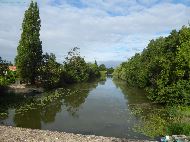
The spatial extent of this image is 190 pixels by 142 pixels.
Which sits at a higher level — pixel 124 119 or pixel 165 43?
pixel 165 43

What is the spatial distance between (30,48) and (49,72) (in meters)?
8.23

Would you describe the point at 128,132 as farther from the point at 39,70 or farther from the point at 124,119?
the point at 39,70

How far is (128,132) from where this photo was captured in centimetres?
2778

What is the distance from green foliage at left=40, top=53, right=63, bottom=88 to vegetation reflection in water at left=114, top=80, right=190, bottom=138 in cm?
2949

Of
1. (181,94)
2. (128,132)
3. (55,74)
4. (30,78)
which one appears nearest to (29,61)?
(30,78)

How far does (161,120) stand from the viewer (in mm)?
32094

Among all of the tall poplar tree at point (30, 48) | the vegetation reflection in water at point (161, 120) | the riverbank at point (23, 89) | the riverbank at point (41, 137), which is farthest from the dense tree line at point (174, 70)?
the tall poplar tree at point (30, 48)

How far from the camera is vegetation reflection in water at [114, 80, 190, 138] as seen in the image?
24.2 meters

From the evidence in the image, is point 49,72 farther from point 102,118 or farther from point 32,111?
point 102,118

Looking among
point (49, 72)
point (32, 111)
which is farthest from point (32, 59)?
point (32, 111)

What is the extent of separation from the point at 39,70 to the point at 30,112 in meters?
28.5

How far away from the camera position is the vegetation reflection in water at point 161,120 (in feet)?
79.6

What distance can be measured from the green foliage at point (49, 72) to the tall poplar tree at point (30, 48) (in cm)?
185

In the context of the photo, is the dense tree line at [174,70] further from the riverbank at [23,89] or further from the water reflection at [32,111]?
the riverbank at [23,89]
